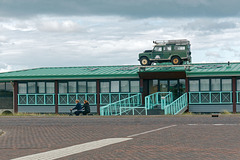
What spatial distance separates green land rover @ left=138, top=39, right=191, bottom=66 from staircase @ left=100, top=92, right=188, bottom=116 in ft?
9.47

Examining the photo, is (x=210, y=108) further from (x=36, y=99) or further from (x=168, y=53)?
(x=36, y=99)

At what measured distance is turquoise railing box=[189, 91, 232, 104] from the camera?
3581cm

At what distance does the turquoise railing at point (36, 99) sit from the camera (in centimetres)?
3934

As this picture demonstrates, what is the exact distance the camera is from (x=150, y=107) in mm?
33656

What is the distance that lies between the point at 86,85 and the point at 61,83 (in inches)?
89.5

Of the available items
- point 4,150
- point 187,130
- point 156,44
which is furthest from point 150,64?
point 4,150

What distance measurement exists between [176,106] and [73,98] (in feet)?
36.4

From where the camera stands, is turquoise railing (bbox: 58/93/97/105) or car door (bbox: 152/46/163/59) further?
turquoise railing (bbox: 58/93/97/105)

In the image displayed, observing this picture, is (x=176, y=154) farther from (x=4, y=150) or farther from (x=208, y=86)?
(x=208, y=86)

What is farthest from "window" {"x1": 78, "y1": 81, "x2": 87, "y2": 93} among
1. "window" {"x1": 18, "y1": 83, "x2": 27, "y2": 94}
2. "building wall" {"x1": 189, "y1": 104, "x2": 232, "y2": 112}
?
"building wall" {"x1": 189, "y1": 104, "x2": 232, "y2": 112}

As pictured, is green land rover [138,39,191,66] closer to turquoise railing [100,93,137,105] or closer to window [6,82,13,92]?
turquoise railing [100,93,137,105]

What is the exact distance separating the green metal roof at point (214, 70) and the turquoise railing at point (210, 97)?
1.60 m

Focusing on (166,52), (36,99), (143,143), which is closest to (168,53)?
(166,52)

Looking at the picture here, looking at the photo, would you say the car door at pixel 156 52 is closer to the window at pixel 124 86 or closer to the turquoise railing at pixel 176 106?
the window at pixel 124 86
